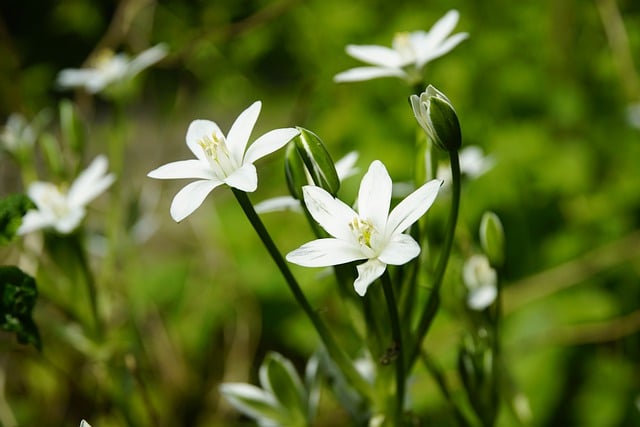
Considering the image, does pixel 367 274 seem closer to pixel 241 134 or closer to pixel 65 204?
pixel 241 134

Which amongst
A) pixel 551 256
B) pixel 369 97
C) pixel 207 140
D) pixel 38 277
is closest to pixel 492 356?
pixel 207 140

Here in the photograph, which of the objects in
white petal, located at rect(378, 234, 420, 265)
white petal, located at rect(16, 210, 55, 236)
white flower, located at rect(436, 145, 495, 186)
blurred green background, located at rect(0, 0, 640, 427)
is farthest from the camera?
blurred green background, located at rect(0, 0, 640, 427)

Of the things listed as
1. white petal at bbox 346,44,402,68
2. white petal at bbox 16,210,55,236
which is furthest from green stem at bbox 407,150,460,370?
white petal at bbox 16,210,55,236

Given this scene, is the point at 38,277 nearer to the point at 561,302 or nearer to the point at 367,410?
the point at 367,410

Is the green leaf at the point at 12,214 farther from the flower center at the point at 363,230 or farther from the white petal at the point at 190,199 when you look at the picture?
the flower center at the point at 363,230

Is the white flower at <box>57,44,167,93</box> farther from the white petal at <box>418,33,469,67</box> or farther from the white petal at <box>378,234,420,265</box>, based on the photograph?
the white petal at <box>378,234,420,265</box>

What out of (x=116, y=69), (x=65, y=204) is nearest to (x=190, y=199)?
(x=65, y=204)
